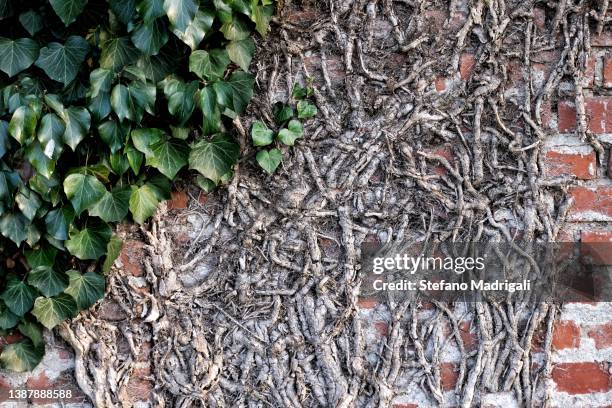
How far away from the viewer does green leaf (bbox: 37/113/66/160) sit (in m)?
1.33

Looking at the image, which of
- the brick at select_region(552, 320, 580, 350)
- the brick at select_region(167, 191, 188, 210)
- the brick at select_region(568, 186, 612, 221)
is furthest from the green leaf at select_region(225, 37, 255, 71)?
the brick at select_region(552, 320, 580, 350)

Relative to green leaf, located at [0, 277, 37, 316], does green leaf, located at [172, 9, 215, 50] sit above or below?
above

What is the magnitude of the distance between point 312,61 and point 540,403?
0.97 m

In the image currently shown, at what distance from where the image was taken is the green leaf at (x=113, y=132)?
139cm

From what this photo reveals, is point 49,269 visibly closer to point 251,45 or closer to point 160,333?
point 160,333

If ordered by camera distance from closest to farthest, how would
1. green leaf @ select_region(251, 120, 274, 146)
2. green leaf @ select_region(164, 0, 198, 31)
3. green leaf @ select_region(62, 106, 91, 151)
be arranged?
green leaf @ select_region(164, 0, 198, 31), green leaf @ select_region(62, 106, 91, 151), green leaf @ select_region(251, 120, 274, 146)

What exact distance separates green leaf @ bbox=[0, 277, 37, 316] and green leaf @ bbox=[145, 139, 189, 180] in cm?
41

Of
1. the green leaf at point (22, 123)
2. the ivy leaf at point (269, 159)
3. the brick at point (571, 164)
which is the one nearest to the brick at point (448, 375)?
the brick at point (571, 164)

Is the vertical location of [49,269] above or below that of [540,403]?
above

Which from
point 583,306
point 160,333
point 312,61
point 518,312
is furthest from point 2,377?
point 583,306

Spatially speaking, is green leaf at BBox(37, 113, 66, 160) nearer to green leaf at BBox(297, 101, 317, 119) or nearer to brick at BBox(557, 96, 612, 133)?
green leaf at BBox(297, 101, 317, 119)

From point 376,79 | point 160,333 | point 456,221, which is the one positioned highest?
point 376,79

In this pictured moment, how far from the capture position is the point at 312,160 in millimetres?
1488

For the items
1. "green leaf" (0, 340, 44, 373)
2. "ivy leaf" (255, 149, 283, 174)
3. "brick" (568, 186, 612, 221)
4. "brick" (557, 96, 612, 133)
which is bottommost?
"green leaf" (0, 340, 44, 373)
